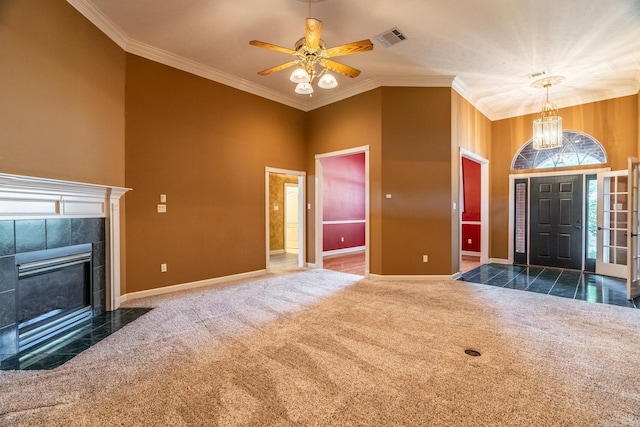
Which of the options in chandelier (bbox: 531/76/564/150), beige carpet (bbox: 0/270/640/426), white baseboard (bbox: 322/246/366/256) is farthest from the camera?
white baseboard (bbox: 322/246/366/256)

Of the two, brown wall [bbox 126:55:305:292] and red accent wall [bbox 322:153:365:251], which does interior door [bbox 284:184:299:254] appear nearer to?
red accent wall [bbox 322:153:365:251]

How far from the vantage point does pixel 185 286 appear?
4453mm

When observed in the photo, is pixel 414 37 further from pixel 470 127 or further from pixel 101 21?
pixel 101 21

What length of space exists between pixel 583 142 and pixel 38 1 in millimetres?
8240

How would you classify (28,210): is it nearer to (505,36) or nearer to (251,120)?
(251,120)

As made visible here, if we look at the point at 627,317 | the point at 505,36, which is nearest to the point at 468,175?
the point at 505,36

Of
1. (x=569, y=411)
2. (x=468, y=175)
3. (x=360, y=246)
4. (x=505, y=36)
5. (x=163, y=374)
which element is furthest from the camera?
(x=360, y=246)

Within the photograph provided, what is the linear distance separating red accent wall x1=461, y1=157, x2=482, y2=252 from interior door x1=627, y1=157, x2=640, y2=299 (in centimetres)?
333

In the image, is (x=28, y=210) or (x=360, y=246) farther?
(x=360, y=246)

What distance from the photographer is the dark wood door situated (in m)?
5.80

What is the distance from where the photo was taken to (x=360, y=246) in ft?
28.5

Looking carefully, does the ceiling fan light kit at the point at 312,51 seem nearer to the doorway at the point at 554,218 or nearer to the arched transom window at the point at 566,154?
the arched transom window at the point at 566,154

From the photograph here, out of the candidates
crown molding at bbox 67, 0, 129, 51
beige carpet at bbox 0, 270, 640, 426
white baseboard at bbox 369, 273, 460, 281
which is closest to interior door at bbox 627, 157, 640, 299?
beige carpet at bbox 0, 270, 640, 426

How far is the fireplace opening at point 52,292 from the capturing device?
103 inches
